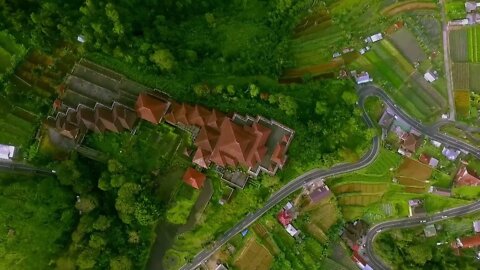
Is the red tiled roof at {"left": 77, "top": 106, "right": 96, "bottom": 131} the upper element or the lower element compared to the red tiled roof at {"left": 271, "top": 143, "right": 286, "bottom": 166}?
lower

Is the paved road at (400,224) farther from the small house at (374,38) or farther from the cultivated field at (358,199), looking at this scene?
the small house at (374,38)

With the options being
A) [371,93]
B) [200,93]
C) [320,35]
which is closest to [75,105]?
[200,93]

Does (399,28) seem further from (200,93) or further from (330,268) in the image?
(330,268)

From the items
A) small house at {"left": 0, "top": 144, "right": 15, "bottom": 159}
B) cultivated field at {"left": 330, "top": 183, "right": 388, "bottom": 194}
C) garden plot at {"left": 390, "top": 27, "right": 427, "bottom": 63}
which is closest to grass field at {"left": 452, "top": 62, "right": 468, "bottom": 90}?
garden plot at {"left": 390, "top": 27, "right": 427, "bottom": 63}

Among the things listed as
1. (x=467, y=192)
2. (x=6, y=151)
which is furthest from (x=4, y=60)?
(x=467, y=192)

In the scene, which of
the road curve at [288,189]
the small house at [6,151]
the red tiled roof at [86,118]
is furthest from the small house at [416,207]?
the small house at [6,151]

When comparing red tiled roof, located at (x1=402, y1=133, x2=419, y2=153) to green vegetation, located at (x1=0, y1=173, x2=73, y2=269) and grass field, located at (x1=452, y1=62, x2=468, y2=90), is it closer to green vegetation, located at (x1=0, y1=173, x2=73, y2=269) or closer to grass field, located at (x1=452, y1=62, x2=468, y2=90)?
grass field, located at (x1=452, y1=62, x2=468, y2=90)
